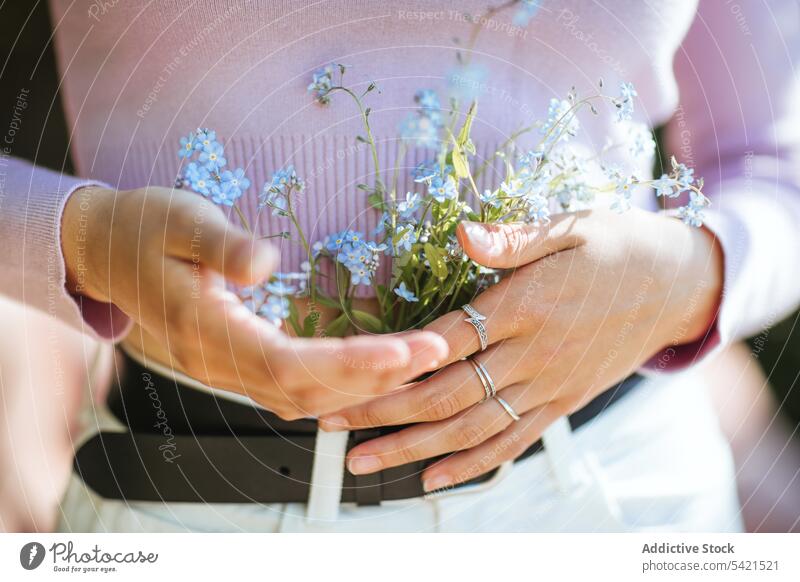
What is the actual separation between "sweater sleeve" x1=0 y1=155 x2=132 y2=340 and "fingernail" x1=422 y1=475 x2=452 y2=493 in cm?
26

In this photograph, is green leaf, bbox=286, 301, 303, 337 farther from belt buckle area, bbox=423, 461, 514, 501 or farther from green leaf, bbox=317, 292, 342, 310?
belt buckle area, bbox=423, 461, 514, 501

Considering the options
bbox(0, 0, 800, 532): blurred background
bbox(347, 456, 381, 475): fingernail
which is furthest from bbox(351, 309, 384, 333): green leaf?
bbox(0, 0, 800, 532): blurred background

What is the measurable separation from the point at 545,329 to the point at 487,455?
0.11 m

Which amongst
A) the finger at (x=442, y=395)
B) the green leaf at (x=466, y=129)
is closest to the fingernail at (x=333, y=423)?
the finger at (x=442, y=395)

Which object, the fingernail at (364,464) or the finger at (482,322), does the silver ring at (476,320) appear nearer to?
the finger at (482,322)

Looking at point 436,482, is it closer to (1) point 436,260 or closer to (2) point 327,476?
(2) point 327,476

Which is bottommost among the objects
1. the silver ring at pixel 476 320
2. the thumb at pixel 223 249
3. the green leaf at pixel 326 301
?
the silver ring at pixel 476 320

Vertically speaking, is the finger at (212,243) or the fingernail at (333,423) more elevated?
the finger at (212,243)

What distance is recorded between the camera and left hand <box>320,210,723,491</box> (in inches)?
17.2

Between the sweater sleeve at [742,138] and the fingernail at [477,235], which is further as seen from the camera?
the sweater sleeve at [742,138]

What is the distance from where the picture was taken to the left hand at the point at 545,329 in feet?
1.44

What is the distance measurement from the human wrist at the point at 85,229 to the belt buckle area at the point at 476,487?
0.31m

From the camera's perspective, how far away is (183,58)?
43 cm
